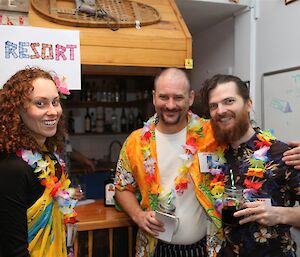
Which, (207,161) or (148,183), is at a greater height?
(207,161)

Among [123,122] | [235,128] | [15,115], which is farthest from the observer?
[123,122]

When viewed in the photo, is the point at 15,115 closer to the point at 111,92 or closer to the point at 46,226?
the point at 46,226

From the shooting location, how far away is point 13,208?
1.26 metres

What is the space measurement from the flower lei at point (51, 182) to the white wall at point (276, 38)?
180cm

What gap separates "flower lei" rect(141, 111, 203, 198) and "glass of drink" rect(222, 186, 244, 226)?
15.6 inches

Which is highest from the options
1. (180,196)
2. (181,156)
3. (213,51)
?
(213,51)

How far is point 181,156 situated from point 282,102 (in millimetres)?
1054

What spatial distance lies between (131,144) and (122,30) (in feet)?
2.69

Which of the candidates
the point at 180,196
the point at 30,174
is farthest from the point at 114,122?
the point at 30,174

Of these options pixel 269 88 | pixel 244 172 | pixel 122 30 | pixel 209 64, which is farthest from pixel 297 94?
pixel 209 64

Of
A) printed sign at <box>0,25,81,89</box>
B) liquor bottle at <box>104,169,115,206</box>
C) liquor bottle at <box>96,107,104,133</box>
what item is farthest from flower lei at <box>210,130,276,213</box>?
liquor bottle at <box>96,107,104,133</box>

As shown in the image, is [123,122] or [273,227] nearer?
[273,227]

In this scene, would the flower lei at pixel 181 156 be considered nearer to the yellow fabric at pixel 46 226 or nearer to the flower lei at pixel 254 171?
the flower lei at pixel 254 171

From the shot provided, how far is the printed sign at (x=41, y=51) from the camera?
1896 mm
